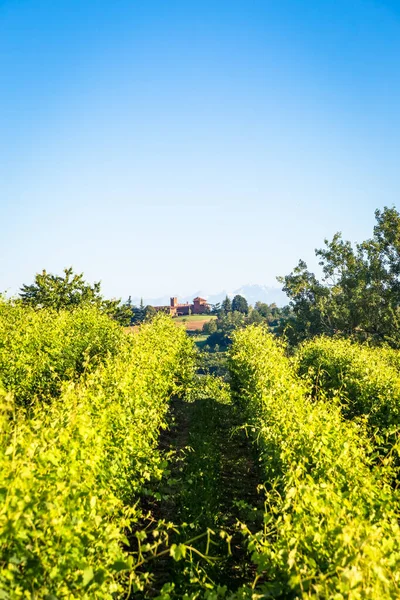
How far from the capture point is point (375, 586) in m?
2.71

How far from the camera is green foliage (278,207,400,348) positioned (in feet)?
117

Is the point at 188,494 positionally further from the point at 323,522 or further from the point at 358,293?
the point at 358,293

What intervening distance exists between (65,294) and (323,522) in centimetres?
3640

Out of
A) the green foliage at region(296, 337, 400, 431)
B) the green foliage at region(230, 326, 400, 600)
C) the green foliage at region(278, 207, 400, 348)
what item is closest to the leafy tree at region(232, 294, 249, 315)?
the green foliage at region(278, 207, 400, 348)

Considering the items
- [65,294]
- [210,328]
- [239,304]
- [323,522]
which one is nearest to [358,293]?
[65,294]

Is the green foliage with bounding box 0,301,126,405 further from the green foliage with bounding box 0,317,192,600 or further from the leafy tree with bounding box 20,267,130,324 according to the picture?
the leafy tree with bounding box 20,267,130,324

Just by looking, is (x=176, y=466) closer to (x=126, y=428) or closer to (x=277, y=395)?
(x=277, y=395)

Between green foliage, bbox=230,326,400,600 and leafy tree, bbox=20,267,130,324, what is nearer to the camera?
green foliage, bbox=230,326,400,600

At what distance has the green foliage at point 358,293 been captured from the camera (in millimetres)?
35750

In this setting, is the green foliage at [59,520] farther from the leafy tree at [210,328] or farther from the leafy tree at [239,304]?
the leafy tree at [239,304]

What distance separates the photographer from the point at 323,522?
371 centimetres

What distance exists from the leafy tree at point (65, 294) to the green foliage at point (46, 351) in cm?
A: 1841

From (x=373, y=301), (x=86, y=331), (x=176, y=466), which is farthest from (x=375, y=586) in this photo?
(x=373, y=301)

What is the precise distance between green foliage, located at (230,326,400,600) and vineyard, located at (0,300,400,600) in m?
0.02
